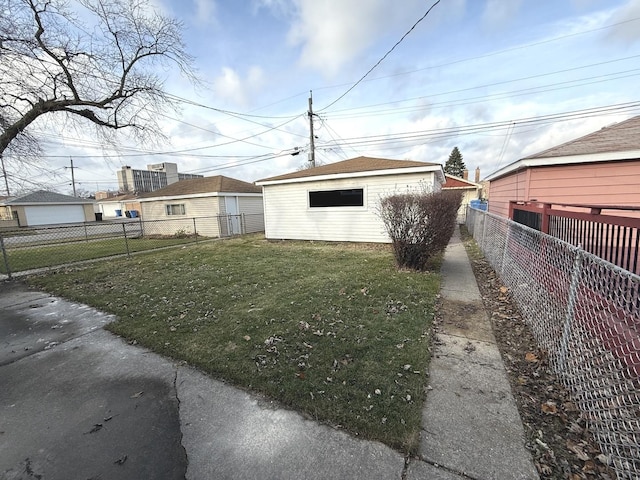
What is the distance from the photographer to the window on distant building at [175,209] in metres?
18.0

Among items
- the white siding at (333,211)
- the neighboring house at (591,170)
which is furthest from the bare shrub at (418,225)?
the white siding at (333,211)

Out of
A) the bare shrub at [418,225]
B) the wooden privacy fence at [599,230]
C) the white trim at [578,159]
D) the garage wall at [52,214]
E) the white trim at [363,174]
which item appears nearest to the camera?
the wooden privacy fence at [599,230]

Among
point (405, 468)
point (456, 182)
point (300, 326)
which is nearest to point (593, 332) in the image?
point (405, 468)

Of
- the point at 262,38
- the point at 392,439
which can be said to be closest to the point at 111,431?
the point at 392,439

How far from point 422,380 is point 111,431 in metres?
2.61

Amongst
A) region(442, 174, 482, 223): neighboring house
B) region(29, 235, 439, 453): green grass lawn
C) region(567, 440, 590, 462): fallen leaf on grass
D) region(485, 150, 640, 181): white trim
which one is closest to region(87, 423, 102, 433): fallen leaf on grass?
region(29, 235, 439, 453): green grass lawn

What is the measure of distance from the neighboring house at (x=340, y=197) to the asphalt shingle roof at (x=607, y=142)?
336cm

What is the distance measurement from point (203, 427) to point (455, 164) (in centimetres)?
6018

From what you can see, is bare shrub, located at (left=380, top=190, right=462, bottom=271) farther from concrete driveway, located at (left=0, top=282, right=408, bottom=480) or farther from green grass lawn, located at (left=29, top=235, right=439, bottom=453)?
concrete driveway, located at (left=0, top=282, right=408, bottom=480)

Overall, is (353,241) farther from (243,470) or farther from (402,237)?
(243,470)

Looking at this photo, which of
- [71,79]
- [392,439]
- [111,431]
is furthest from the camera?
[71,79]

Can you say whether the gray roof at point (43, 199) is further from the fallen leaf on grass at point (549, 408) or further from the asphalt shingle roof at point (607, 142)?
the asphalt shingle roof at point (607, 142)

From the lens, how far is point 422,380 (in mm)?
2600

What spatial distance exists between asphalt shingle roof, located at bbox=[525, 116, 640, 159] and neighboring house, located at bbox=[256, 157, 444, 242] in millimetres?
3362
